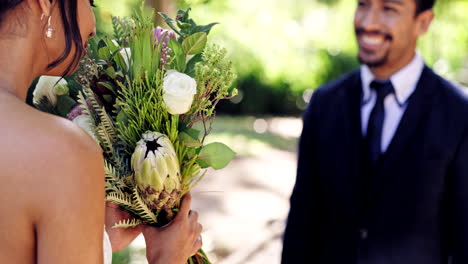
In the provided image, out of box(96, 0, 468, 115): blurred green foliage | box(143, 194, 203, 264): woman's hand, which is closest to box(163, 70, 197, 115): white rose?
box(143, 194, 203, 264): woman's hand

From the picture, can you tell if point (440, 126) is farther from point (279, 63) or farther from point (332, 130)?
point (279, 63)

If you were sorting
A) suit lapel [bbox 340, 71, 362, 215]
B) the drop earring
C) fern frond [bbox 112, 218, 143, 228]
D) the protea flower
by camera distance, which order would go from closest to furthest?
the drop earring
the protea flower
fern frond [bbox 112, 218, 143, 228]
suit lapel [bbox 340, 71, 362, 215]

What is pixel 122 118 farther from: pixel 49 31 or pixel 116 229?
pixel 49 31

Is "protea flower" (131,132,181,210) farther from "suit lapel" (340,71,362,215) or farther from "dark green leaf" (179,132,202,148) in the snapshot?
"suit lapel" (340,71,362,215)

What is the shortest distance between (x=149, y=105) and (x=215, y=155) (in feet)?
1.05

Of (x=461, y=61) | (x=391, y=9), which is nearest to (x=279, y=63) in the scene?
(x=461, y=61)

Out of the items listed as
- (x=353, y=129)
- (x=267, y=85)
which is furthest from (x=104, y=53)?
(x=267, y=85)

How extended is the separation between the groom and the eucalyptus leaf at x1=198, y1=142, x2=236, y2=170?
4.42 ft

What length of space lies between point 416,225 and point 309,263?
68 centimetres

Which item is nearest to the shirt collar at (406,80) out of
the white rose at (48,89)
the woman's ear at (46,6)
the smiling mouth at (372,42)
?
the smiling mouth at (372,42)

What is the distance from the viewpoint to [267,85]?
597 inches

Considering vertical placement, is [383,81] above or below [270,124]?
above

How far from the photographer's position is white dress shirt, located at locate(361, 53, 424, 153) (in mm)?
3324

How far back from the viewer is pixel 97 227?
1453mm
